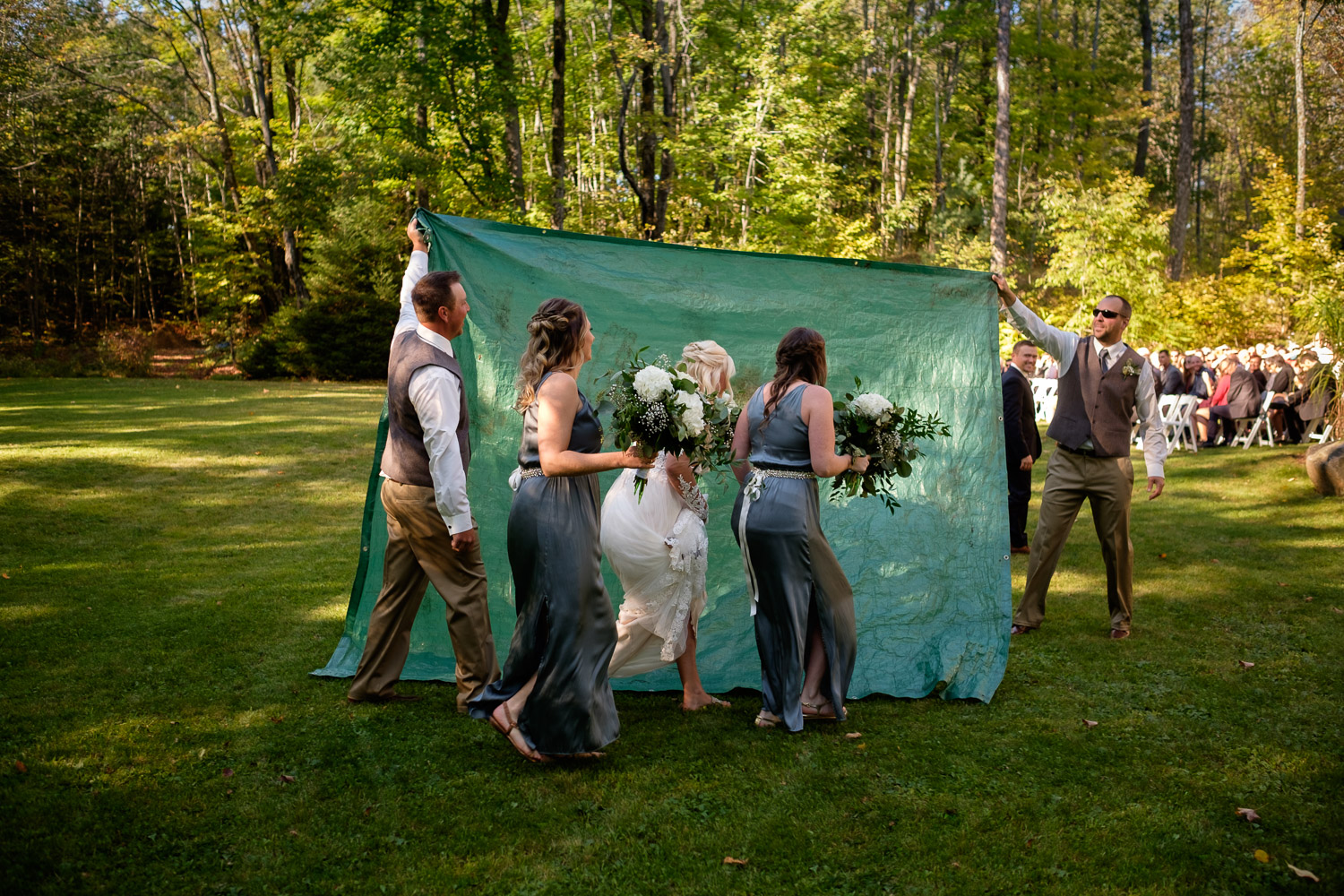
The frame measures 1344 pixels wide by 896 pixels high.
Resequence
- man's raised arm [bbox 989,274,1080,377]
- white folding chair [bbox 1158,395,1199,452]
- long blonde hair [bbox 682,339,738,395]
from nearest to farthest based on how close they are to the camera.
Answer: long blonde hair [bbox 682,339,738,395]
man's raised arm [bbox 989,274,1080,377]
white folding chair [bbox 1158,395,1199,452]

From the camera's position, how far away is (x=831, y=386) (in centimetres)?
615

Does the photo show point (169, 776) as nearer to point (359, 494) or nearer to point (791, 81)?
point (359, 494)

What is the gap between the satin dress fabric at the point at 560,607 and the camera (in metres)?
4.43

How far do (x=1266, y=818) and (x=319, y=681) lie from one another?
199 inches

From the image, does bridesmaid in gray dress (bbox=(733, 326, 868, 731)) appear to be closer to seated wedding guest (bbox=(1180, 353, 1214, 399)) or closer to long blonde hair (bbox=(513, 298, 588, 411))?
long blonde hair (bbox=(513, 298, 588, 411))

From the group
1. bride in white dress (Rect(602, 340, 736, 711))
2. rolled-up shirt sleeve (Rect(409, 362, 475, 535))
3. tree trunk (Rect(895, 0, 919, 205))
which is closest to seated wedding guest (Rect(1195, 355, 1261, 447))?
tree trunk (Rect(895, 0, 919, 205))

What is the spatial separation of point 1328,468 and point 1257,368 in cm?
725

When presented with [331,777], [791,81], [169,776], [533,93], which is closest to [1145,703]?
[331,777]

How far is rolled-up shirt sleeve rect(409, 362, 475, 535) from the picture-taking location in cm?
467

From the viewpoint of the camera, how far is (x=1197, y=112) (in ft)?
161

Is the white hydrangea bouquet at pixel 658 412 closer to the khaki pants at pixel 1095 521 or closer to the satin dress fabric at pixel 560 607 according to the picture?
the satin dress fabric at pixel 560 607

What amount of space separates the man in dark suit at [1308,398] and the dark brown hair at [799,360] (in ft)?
37.7

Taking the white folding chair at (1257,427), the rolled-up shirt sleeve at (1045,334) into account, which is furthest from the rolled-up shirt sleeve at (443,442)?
the white folding chair at (1257,427)

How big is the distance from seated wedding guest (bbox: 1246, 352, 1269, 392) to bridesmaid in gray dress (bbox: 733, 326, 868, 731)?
16.9 m
